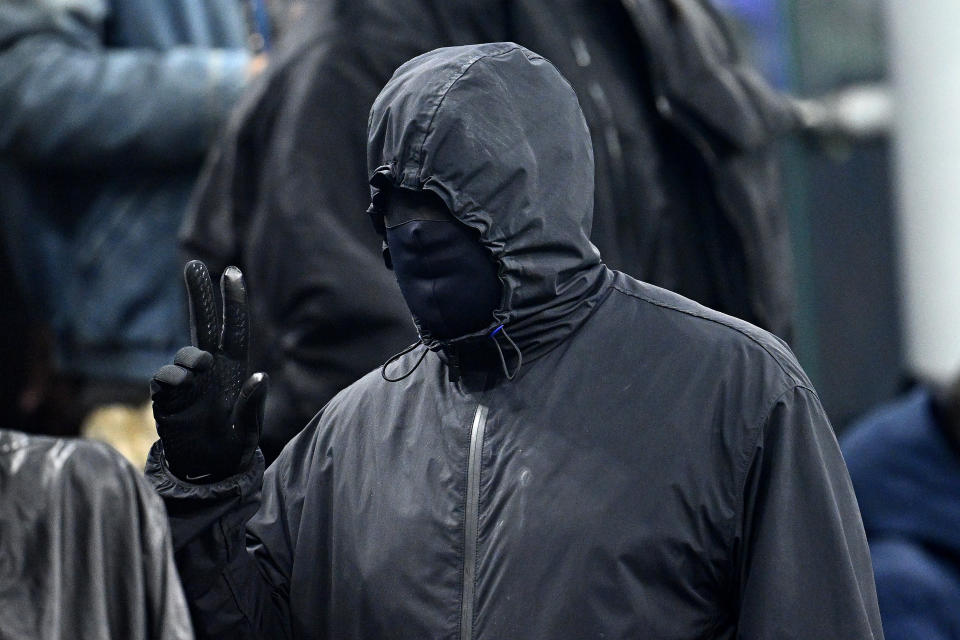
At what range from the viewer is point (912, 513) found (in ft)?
15.3

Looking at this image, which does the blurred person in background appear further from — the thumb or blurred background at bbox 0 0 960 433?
blurred background at bbox 0 0 960 433

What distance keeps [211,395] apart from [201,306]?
0.46ft

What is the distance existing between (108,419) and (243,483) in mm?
2101

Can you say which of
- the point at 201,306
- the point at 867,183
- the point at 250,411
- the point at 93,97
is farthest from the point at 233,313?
the point at 867,183

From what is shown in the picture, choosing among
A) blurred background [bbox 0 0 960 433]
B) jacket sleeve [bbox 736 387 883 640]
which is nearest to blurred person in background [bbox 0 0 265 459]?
jacket sleeve [bbox 736 387 883 640]

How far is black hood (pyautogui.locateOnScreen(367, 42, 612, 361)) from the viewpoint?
271 centimetres

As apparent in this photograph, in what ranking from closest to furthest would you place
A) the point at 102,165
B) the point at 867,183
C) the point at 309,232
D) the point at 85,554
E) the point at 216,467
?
1. the point at 85,554
2. the point at 216,467
3. the point at 309,232
4. the point at 102,165
5. the point at 867,183

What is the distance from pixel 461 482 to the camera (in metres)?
2.74

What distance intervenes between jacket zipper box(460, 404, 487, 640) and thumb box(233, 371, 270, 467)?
13.2 inches

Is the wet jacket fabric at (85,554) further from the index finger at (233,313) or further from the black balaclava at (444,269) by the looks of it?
the black balaclava at (444,269)

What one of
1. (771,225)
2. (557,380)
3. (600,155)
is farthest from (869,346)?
(557,380)

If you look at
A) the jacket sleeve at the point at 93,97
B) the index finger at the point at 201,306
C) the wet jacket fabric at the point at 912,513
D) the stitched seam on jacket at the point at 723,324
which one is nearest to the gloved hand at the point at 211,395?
the index finger at the point at 201,306

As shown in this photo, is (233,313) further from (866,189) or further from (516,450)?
(866,189)

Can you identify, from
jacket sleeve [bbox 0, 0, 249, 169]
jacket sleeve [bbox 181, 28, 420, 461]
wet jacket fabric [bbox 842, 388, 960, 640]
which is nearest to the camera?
jacket sleeve [bbox 181, 28, 420, 461]
